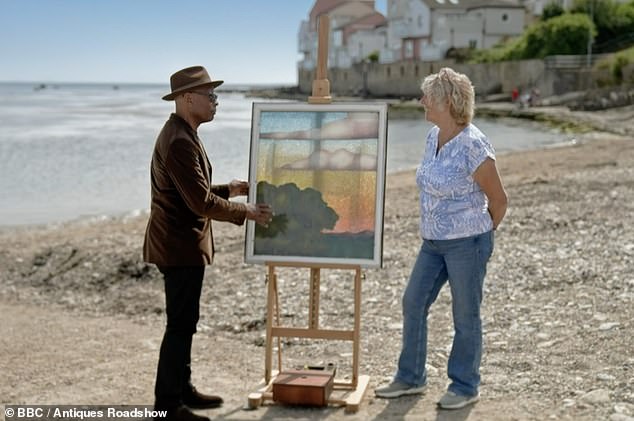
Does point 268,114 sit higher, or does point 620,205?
point 268,114

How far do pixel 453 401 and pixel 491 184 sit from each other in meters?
1.24

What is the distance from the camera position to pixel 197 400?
507 centimetres

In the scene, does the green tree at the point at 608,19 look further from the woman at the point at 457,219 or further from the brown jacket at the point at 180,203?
the brown jacket at the point at 180,203

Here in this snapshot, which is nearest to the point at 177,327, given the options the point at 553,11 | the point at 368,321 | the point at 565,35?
the point at 368,321

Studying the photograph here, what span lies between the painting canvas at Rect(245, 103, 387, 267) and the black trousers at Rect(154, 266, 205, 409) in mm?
633

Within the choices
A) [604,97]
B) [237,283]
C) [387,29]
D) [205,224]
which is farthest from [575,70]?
[205,224]

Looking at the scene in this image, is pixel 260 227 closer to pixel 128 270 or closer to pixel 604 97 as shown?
pixel 128 270

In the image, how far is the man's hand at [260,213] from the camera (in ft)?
16.0

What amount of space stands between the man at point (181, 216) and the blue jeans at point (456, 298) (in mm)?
1086

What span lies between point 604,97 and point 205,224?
1564 inches

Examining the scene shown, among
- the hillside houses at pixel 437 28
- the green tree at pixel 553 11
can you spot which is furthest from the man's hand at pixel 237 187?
the hillside houses at pixel 437 28

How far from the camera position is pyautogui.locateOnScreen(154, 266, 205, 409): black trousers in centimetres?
456

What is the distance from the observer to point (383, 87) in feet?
277

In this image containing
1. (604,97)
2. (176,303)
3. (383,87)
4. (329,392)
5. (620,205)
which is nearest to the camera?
(176,303)
